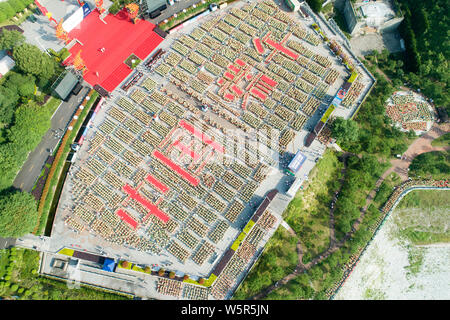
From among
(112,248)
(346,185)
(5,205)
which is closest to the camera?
(5,205)

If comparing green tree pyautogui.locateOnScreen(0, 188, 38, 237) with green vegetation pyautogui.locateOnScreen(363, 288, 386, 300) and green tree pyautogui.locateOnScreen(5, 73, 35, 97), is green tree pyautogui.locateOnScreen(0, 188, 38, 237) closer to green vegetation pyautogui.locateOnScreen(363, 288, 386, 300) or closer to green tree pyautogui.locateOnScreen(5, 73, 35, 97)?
green tree pyautogui.locateOnScreen(5, 73, 35, 97)

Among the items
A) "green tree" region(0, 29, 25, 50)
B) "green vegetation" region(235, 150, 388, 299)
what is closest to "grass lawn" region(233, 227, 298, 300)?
"green vegetation" region(235, 150, 388, 299)

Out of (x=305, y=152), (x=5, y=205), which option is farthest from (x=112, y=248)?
(x=305, y=152)

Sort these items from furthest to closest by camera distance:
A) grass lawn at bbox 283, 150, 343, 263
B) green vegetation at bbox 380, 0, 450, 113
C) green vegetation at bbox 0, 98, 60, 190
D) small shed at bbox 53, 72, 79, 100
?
green vegetation at bbox 380, 0, 450, 113 → small shed at bbox 53, 72, 79, 100 → grass lawn at bbox 283, 150, 343, 263 → green vegetation at bbox 0, 98, 60, 190

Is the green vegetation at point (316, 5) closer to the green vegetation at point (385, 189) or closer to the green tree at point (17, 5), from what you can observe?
the green vegetation at point (385, 189)

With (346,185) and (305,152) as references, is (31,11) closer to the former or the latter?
(305,152)

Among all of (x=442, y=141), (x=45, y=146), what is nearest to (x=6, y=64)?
(x=45, y=146)
